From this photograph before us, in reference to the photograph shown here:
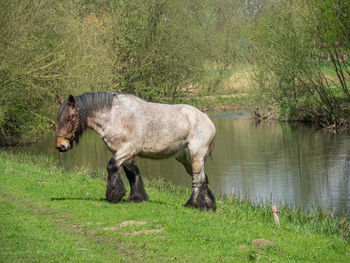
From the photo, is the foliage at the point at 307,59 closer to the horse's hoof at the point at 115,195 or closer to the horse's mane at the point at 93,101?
the horse's mane at the point at 93,101

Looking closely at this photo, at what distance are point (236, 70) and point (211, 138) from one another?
4331 centimetres

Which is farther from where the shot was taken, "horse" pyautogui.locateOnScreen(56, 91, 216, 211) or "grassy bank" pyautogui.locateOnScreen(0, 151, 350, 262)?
"horse" pyautogui.locateOnScreen(56, 91, 216, 211)

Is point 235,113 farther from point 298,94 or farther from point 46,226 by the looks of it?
point 46,226

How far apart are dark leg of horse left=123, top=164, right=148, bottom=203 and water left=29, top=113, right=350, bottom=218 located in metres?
3.89

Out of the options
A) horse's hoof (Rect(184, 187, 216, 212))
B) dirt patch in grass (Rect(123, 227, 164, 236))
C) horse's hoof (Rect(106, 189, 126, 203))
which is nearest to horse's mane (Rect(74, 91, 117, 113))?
horse's hoof (Rect(106, 189, 126, 203))

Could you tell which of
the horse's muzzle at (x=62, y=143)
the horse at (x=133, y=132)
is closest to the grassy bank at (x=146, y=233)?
the horse at (x=133, y=132)

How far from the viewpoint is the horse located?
11570mm

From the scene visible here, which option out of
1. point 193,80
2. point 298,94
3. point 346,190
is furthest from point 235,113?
point 346,190

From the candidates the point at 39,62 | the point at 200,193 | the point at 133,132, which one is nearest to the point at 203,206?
the point at 200,193

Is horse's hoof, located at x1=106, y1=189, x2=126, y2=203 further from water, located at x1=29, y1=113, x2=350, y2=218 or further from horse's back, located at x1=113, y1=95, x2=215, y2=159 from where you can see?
water, located at x1=29, y1=113, x2=350, y2=218

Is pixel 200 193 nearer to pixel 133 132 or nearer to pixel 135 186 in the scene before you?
pixel 135 186

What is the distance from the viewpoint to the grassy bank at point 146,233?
26.5 feet

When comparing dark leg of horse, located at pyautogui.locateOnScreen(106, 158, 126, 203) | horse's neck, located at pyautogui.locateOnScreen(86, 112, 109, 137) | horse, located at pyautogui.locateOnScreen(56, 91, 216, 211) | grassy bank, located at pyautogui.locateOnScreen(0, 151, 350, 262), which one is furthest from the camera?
horse's neck, located at pyautogui.locateOnScreen(86, 112, 109, 137)

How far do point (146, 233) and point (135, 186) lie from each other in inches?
103
